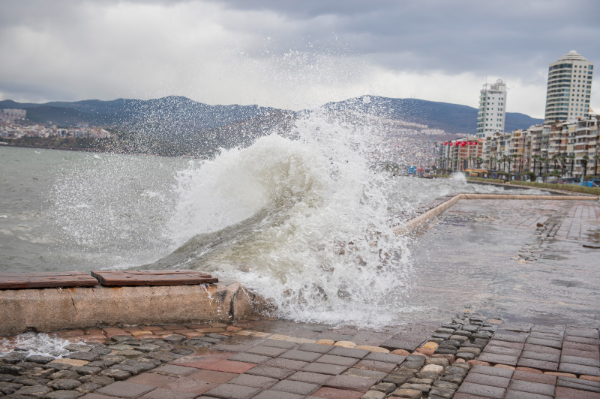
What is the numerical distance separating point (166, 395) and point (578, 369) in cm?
253

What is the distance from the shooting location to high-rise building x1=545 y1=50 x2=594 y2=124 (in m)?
184

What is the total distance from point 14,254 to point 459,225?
32.6 ft

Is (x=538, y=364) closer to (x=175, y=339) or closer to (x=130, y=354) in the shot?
(x=175, y=339)

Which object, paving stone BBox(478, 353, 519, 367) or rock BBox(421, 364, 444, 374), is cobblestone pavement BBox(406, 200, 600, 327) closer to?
paving stone BBox(478, 353, 519, 367)

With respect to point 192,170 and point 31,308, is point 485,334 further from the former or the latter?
point 192,170

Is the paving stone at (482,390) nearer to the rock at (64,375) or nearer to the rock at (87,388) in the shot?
the rock at (87,388)

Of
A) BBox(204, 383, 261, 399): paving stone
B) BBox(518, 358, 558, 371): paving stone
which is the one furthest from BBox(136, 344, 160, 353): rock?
BBox(518, 358, 558, 371): paving stone

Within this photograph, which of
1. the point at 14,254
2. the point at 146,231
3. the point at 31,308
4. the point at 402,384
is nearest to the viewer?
the point at 402,384

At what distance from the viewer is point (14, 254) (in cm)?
1012

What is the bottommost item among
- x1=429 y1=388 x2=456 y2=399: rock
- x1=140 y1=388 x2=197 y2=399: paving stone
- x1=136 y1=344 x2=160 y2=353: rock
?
x1=136 y1=344 x2=160 y2=353: rock

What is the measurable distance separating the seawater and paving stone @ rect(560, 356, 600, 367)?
1373mm

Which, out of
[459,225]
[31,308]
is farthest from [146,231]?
[31,308]

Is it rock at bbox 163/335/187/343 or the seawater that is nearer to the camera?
rock at bbox 163/335/187/343

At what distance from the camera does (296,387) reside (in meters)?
2.94
